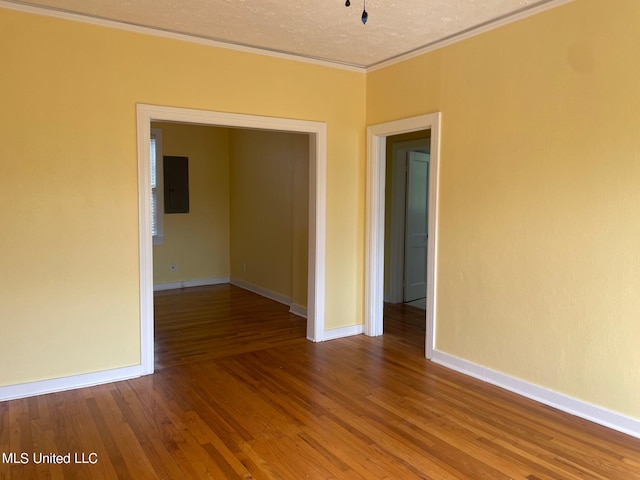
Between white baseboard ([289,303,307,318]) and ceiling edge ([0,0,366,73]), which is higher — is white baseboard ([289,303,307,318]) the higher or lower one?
the lower one

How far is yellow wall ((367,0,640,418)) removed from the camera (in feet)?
9.55

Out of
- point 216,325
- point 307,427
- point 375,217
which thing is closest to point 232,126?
point 375,217

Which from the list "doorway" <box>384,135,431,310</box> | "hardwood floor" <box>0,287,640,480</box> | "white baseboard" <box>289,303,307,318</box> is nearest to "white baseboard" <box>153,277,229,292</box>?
"white baseboard" <box>289,303,307,318</box>

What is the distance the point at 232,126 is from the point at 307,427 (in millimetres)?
2512

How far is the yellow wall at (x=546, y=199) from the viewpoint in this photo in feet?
9.55

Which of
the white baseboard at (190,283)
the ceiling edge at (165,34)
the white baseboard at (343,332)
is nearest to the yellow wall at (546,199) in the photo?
the ceiling edge at (165,34)

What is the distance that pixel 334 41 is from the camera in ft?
13.0

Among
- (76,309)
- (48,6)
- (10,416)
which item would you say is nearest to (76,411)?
(10,416)

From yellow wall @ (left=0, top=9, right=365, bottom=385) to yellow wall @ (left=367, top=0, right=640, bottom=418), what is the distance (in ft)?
6.58

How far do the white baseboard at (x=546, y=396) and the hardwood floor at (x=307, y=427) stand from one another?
0.07 meters

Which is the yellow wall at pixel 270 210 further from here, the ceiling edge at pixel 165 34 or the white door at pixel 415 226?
the white door at pixel 415 226

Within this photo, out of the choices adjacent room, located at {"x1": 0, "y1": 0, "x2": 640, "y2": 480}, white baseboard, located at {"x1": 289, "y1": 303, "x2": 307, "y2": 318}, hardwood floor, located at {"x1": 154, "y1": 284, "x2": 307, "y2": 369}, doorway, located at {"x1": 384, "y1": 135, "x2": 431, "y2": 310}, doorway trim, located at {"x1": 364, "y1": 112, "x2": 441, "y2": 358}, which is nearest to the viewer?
adjacent room, located at {"x1": 0, "y1": 0, "x2": 640, "y2": 480}

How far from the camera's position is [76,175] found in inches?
138

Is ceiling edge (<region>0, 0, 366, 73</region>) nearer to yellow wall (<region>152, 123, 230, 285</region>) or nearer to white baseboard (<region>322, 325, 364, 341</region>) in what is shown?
white baseboard (<region>322, 325, 364, 341</region>)
